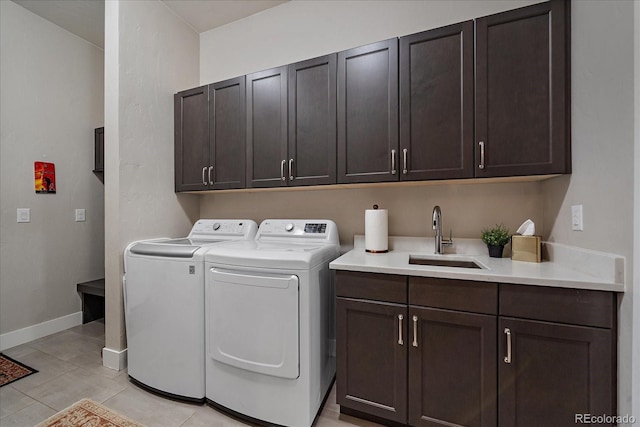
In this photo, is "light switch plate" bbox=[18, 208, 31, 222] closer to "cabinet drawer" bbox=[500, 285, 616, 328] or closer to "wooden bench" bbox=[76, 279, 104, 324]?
"wooden bench" bbox=[76, 279, 104, 324]

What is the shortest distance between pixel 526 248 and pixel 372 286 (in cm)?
93

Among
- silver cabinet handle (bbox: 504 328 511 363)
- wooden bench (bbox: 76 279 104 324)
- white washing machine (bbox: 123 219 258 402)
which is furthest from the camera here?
wooden bench (bbox: 76 279 104 324)

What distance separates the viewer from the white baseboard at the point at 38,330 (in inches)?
92.7

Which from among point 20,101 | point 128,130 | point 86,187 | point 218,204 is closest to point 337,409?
point 218,204

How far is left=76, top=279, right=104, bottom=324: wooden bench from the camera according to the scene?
9.03ft

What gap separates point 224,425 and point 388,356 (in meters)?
1.02

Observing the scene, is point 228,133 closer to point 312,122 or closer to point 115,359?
point 312,122

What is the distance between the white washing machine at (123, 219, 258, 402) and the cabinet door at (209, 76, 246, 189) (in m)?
0.71

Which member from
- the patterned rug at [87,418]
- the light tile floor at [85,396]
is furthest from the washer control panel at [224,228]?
the patterned rug at [87,418]

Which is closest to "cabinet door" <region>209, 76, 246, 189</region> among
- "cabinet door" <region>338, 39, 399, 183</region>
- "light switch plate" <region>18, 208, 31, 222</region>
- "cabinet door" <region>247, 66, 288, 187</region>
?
"cabinet door" <region>247, 66, 288, 187</region>

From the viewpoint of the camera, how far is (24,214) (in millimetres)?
2514

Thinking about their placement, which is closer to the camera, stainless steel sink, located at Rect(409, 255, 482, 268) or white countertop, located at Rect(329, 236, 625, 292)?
white countertop, located at Rect(329, 236, 625, 292)

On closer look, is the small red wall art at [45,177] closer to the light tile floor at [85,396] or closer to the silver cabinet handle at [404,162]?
the light tile floor at [85,396]

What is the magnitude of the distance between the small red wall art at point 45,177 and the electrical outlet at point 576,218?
413 cm
